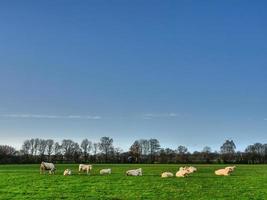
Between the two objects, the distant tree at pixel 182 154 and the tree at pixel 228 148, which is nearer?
the distant tree at pixel 182 154

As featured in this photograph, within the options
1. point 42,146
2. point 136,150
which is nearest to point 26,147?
point 42,146

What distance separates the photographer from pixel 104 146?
18300cm

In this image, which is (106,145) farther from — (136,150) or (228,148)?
(228,148)

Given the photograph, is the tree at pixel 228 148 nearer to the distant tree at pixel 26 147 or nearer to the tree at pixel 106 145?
the tree at pixel 106 145

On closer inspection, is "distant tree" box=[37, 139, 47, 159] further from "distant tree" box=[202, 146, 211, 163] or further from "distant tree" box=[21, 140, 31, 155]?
"distant tree" box=[202, 146, 211, 163]

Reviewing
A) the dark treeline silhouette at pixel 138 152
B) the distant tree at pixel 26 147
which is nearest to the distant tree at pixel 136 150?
the dark treeline silhouette at pixel 138 152

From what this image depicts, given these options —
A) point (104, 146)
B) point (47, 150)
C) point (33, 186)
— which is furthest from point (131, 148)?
point (33, 186)

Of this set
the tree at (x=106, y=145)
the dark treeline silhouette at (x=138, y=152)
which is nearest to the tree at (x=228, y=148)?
the dark treeline silhouette at (x=138, y=152)

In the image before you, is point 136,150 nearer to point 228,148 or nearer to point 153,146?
point 153,146

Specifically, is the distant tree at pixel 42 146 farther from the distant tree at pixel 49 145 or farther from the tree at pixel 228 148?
the tree at pixel 228 148

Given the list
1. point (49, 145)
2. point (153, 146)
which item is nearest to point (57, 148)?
point (49, 145)

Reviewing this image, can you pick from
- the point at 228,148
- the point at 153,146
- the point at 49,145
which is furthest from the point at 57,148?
the point at 228,148

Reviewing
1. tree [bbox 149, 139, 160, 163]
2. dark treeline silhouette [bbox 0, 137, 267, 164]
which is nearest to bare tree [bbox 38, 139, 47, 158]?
dark treeline silhouette [bbox 0, 137, 267, 164]

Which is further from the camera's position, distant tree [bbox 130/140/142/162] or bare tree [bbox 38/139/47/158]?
bare tree [bbox 38/139/47/158]
